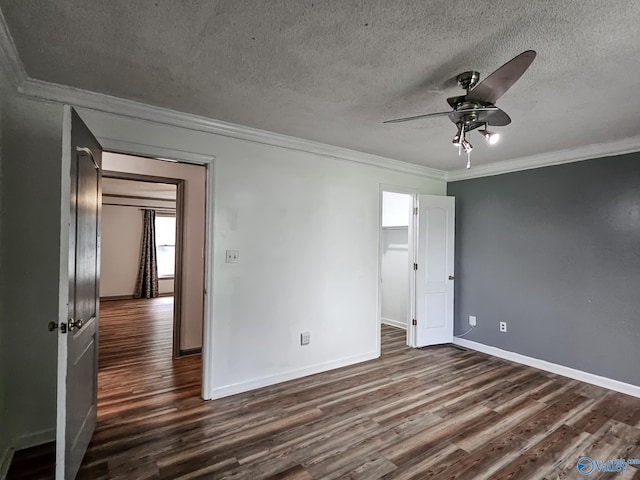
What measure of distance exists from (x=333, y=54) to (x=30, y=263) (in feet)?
7.61

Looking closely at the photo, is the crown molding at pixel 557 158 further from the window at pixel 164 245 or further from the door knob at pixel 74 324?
the window at pixel 164 245

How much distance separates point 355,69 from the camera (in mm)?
1931

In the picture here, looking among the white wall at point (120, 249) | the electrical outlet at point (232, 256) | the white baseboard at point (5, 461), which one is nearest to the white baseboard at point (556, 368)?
the electrical outlet at point (232, 256)

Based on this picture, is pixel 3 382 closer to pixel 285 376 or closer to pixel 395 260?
pixel 285 376

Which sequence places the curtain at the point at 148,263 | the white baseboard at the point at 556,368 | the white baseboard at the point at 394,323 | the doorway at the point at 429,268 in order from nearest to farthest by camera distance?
the white baseboard at the point at 556,368
the doorway at the point at 429,268
the white baseboard at the point at 394,323
the curtain at the point at 148,263

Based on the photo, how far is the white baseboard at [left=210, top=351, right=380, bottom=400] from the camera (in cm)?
290

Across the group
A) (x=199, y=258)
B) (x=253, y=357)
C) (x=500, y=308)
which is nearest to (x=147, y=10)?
(x=253, y=357)

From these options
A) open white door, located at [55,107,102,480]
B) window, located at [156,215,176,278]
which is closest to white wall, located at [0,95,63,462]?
open white door, located at [55,107,102,480]

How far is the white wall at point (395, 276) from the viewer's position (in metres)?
5.41

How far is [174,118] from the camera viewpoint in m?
2.62

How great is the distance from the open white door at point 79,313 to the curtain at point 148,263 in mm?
6227

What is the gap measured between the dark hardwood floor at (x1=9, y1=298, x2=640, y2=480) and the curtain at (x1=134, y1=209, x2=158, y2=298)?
4571 mm

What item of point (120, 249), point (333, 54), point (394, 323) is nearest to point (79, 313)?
point (333, 54)

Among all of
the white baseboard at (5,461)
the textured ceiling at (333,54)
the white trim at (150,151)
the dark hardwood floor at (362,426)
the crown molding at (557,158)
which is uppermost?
the textured ceiling at (333,54)
